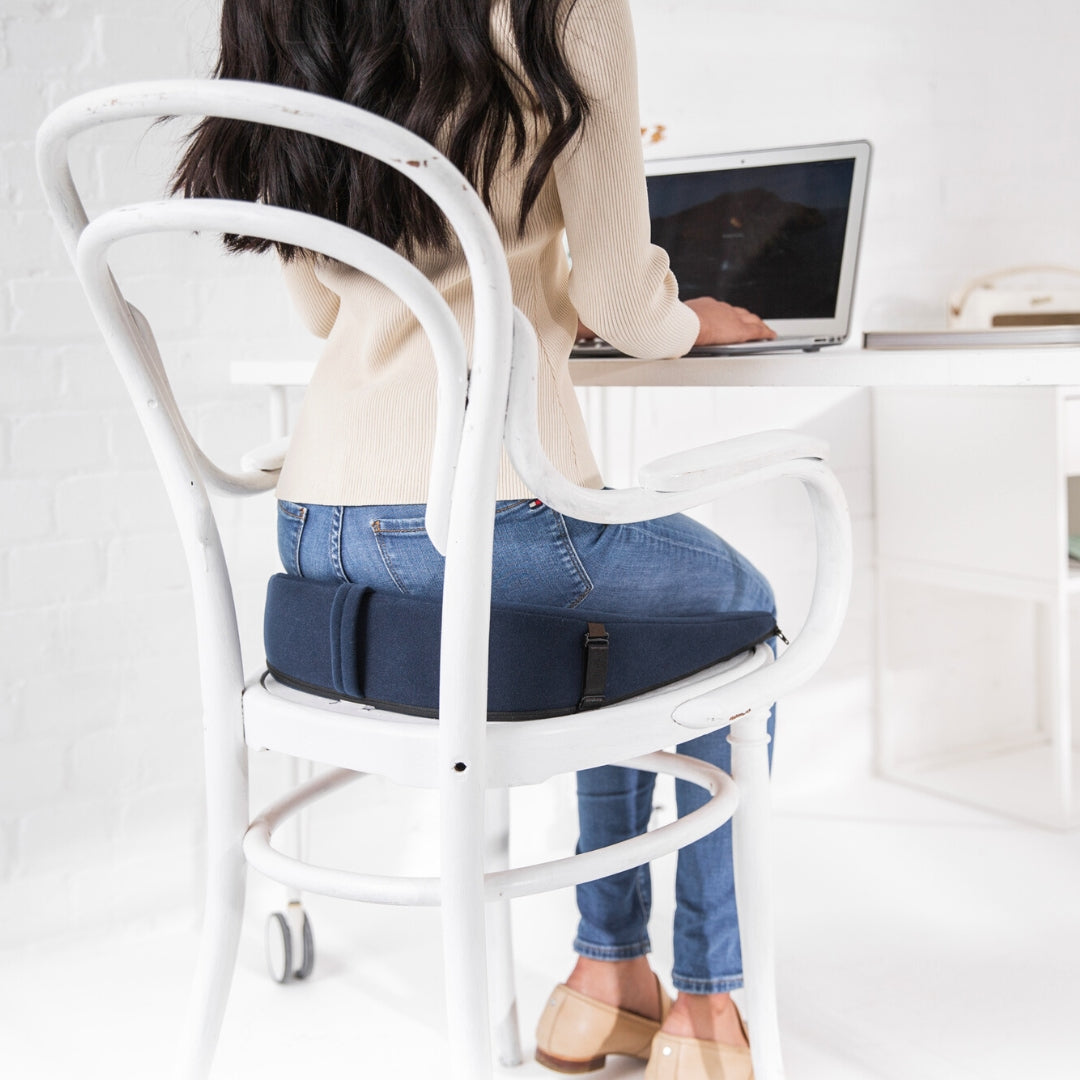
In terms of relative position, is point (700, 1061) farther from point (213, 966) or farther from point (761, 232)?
point (761, 232)

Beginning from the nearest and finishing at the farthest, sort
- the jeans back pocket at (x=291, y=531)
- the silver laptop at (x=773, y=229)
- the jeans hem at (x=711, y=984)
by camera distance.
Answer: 1. the jeans back pocket at (x=291, y=531)
2. the jeans hem at (x=711, y=984)
3. the silver laptop at (x=773, y=229)

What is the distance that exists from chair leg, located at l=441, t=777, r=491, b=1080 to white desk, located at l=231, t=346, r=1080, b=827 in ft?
2.79

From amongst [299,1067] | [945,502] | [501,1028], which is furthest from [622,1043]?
[945,502]

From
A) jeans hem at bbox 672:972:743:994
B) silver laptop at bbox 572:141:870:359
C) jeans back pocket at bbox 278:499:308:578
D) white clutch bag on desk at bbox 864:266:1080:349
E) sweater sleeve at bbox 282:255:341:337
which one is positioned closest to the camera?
jeans back pocket at bbox 278:499:308:578

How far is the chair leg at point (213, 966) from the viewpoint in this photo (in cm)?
93

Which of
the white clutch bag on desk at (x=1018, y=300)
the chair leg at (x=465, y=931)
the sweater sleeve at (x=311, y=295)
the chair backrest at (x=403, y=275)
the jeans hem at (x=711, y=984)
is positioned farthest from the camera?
the white clutch bag on desk at (x=1018, y=300)

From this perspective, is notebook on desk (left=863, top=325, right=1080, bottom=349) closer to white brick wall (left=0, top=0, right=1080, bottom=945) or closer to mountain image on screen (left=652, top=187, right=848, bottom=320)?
mountain image on screen (left=652, top=187, right=848, bottom=320)

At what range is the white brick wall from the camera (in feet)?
4.98

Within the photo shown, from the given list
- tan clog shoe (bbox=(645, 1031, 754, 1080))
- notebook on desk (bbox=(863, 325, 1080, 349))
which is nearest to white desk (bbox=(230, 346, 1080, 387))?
notebook on desk (bbox=(863, 325, 1080, 349))

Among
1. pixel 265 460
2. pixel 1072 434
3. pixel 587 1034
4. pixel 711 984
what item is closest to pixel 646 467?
pixel 265 460

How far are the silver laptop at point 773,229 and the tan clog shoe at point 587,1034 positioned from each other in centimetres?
75

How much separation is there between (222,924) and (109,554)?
787 millimetres

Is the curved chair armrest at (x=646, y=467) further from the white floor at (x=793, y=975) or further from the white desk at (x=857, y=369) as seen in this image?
the white floor at (x=793, y=975)

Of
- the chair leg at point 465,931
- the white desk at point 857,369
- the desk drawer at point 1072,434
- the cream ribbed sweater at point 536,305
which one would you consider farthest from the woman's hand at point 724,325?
the desk drawer at point 1072,434
